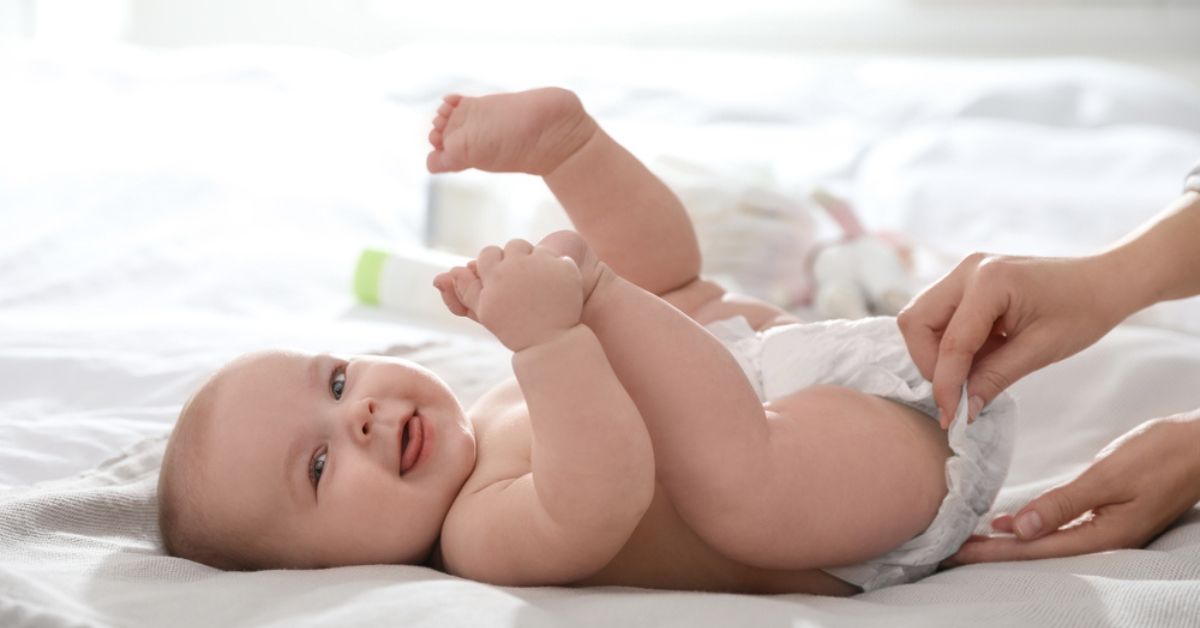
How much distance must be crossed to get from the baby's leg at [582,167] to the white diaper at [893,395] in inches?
5.1

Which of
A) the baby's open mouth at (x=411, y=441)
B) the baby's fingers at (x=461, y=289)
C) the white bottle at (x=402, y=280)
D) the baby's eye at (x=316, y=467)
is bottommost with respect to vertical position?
the white bottle at (x=402, y=280)

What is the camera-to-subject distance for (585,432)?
0.78 m

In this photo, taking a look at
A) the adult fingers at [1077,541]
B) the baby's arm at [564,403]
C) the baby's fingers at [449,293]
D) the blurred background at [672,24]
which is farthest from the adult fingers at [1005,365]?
the blurred background at [672,24]

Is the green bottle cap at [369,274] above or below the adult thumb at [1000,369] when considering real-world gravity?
below

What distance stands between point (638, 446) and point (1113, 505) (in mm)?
407

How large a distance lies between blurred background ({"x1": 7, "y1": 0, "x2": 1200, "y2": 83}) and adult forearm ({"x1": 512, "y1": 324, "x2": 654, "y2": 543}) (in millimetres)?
2116

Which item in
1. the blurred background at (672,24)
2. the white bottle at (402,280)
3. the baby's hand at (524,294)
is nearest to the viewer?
the baby's hand at (524,294)

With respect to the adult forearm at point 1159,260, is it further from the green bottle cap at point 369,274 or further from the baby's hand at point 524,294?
the green bottle cap at point 369,274

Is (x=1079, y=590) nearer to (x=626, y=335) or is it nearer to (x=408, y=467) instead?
(x=626, y=335)

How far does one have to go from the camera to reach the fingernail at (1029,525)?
0.94m

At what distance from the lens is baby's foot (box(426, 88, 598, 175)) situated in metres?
1.02

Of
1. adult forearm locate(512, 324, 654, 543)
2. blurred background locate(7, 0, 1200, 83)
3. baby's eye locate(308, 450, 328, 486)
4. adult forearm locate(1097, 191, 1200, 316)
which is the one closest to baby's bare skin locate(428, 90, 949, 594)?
adult forearm locate(512, 324, 654, 543)

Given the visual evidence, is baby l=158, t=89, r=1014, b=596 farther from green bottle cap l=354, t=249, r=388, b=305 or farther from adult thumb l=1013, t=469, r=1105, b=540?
green bottle cap l=354, t=249, r=388, b=305

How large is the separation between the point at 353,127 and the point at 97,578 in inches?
59.7
